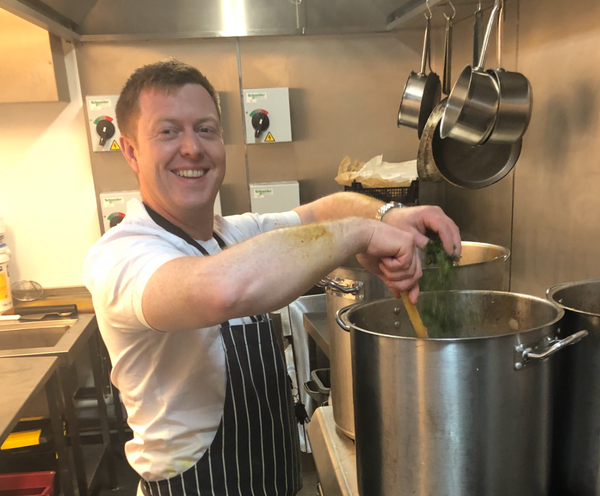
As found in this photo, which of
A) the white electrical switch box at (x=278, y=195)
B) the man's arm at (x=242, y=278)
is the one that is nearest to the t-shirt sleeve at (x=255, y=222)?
the man's arm at (x=242, y=278)

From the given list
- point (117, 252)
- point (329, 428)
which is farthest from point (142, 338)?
point (329, 428)

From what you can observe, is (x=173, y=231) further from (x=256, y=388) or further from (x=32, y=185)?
(x=32, y=185)

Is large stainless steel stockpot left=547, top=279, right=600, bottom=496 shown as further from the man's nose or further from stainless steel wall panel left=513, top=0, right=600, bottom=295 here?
the man's nose

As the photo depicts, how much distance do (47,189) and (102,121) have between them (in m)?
0.43

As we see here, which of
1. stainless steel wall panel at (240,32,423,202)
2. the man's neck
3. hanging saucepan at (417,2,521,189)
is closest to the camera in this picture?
the man's neck

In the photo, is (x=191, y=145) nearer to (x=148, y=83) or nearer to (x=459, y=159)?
(x=148, y=83)

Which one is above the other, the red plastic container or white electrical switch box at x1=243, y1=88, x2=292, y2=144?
white electrical switch box at x1=243, y1=88, x2=292, y2=144

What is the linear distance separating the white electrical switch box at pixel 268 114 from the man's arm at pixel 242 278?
55.7 inches

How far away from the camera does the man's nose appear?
98 centimetres

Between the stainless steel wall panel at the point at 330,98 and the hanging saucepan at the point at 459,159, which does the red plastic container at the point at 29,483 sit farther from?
the hanging saucepan at the point at 459,159

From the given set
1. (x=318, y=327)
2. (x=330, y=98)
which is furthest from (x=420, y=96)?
(x=318, y=327)

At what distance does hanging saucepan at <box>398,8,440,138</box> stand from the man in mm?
670

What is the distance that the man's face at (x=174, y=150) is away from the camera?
97 cm

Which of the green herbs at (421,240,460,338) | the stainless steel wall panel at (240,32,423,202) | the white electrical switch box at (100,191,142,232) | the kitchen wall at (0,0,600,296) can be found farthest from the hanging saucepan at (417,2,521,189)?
the white electrical switch box at (100,191,142,232)
